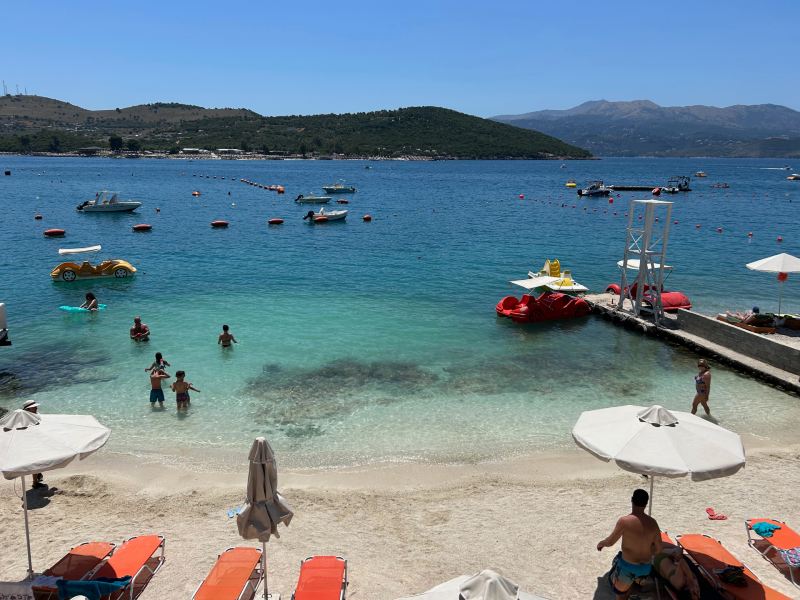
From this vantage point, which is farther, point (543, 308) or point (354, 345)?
point (543, 308)

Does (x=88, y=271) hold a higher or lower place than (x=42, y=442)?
lower

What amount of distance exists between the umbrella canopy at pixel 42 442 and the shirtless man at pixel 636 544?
6966mm

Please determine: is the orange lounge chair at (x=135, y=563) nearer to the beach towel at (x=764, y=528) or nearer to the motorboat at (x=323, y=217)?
the beach towel at (x=764, y=528)

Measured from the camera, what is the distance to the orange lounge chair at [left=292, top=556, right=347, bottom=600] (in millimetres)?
7746

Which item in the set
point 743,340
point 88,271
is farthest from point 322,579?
point 88,271

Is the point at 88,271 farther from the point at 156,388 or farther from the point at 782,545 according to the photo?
the point at 782,545

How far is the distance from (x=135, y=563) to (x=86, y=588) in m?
0.79

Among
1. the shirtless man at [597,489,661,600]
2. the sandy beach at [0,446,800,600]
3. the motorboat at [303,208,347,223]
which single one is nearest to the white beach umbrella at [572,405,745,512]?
the shirtless man at [597,489,661,600]

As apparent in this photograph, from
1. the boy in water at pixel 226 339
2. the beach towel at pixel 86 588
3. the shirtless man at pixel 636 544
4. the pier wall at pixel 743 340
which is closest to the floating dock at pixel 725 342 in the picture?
the pier wall at pixel 743 340

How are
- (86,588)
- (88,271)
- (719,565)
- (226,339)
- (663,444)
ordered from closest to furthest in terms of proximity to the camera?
(86,588) → (663,444) → (719,565) → (226,339) → (88,271)

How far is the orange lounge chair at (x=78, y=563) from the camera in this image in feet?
25.2

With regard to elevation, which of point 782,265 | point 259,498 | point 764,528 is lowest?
point 764,528

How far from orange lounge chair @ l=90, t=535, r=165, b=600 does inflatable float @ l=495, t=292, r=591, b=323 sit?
16.7 metres

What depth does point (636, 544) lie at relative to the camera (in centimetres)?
734
